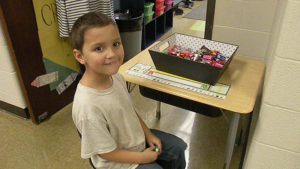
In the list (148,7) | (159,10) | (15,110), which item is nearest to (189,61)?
(15,110)

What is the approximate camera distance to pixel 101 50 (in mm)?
932

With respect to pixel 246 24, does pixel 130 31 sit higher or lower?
lower

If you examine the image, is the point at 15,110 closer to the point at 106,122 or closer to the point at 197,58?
the point at 106,122

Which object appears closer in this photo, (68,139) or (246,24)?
Answer: (246,24)

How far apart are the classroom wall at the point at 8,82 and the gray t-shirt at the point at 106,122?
1.17m

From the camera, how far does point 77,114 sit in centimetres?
95

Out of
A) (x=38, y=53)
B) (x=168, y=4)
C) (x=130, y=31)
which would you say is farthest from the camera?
(x=168, y=4)

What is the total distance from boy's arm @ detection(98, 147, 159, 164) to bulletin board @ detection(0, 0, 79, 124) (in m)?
1.23

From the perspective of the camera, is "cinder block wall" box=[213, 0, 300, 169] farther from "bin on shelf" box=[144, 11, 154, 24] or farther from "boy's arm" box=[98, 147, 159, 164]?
"bin on shelf" box=[144, 11, 154, 24]

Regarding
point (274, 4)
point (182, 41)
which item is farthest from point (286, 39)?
point (274, 4)

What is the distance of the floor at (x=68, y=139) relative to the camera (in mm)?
1774

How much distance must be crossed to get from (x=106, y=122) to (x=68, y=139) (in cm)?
113

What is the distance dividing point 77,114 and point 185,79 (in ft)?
1.97

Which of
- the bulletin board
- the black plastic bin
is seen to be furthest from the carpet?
the bulletin board
